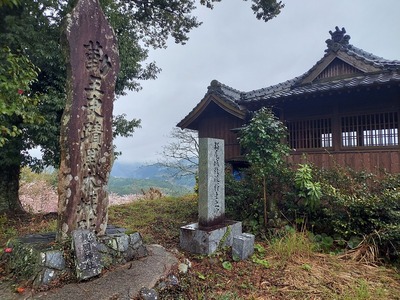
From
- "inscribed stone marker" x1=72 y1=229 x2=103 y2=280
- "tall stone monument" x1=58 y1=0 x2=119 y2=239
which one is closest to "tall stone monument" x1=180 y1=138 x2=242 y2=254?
"tall stone monument" x1=58 y1=0 x2=119 y2=239

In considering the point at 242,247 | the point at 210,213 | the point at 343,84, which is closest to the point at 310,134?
the point at 343,84

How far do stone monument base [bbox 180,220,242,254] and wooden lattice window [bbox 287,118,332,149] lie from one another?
4.80 metres

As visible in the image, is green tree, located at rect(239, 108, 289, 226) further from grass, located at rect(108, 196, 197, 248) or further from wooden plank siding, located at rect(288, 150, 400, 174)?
grass, located at rect(108, 196, 197, 248)

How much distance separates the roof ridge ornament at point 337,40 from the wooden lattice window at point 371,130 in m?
2.59

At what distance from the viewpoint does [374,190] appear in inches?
249

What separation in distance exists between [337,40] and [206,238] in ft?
27.1

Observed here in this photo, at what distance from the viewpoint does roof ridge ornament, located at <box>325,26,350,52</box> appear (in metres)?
8.77

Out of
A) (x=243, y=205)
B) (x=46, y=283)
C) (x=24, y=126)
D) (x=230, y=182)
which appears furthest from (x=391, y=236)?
(x=24, y=126)

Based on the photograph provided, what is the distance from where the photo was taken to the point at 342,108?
322 inches

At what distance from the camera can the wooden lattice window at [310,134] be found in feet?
28.1

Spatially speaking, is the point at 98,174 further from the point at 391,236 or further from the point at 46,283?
the point at 391,236

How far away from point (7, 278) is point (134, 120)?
19.5 ft

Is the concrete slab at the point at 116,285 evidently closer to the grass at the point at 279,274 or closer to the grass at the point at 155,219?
the grass at the point at 279,274

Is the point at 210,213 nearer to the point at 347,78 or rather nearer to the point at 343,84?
the point at 343,84
